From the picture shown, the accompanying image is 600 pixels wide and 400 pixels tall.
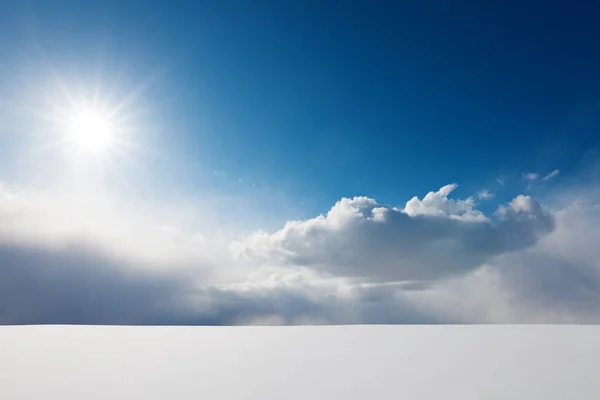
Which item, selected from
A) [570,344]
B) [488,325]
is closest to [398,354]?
[570,344]

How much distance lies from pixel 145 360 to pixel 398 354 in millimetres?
13154

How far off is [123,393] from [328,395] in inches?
262

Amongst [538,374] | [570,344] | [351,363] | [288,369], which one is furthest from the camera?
[570,344]

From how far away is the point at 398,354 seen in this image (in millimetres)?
22219

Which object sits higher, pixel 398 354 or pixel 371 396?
pixel 398 354

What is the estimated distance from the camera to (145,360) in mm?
20000

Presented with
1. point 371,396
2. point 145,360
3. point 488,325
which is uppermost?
point 488,325

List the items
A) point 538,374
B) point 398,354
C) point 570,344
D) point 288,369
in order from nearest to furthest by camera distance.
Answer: point 538,374 < point 288,369 < point 398,354 < point 570,344

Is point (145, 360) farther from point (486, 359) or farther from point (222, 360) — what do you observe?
point (486, 359)

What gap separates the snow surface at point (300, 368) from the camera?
13445 millimetres

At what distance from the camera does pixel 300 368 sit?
58.6 feet

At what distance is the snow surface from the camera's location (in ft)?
44.1

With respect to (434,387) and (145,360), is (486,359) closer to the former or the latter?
(434,387)

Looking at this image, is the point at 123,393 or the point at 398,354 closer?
the point at 123,393
